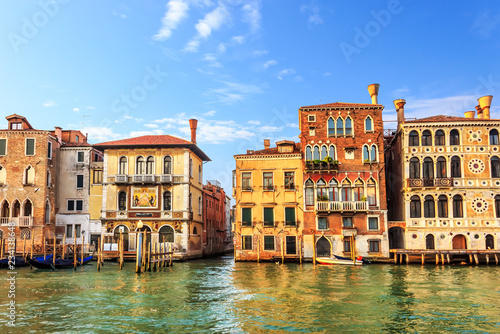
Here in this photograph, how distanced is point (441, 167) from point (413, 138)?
9.78 feet

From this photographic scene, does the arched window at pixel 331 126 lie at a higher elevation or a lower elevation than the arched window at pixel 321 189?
higher

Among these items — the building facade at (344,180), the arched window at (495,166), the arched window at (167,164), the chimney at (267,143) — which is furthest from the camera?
the chimney at (267,143)

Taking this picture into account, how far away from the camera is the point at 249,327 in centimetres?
1290

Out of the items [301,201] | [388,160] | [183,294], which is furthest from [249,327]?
[388,160]

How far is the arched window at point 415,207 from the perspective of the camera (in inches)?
1326

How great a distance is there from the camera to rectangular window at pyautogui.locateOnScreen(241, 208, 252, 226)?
116 feet

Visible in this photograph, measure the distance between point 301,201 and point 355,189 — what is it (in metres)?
4.24

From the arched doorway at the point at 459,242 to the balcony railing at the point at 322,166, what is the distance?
10052 millimetres

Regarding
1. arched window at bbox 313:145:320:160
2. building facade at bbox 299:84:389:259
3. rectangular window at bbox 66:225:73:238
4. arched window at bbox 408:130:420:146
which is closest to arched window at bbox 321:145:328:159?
building facade at bbox 299:84:389:259

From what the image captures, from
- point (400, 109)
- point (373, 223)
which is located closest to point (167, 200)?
point (373, 223)

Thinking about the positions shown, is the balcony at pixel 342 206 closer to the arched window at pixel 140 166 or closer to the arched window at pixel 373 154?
→ the arched window at pixel 373 154

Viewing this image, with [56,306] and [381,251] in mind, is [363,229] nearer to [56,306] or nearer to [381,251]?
[381,251]

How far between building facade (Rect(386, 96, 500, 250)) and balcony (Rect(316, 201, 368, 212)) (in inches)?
107

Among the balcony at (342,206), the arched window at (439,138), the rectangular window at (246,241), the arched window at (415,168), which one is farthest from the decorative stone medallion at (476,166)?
the rectangular window at (246,241)
